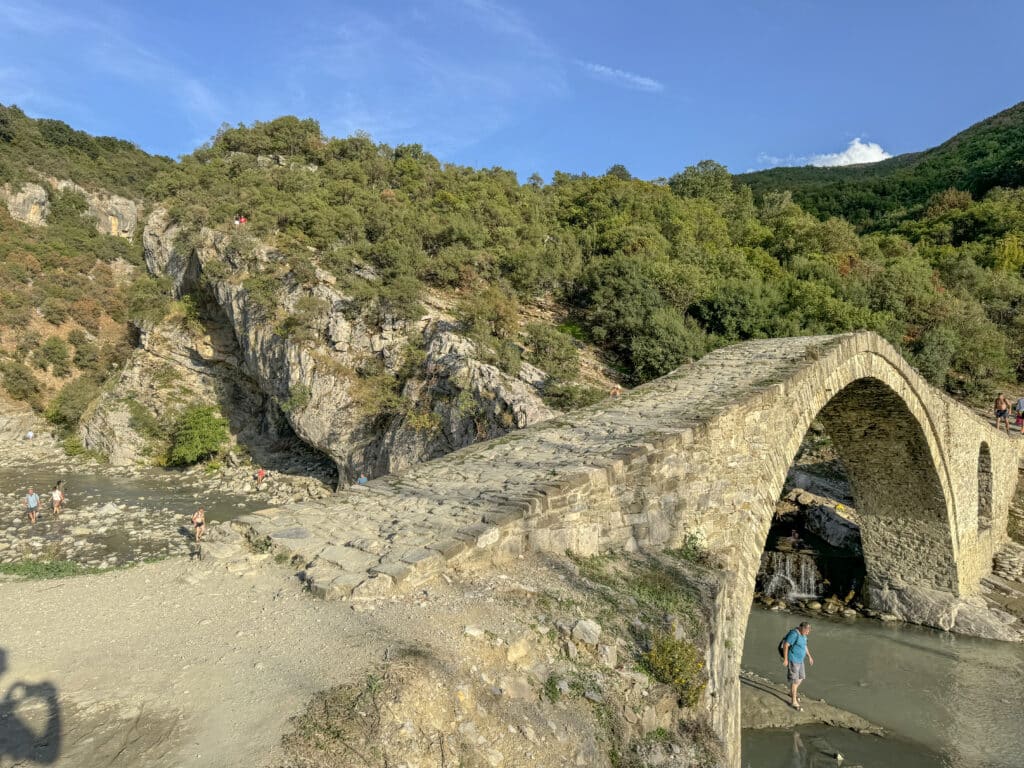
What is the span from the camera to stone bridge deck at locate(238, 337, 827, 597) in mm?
4375

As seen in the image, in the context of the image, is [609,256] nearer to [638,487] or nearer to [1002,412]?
[1002,412]

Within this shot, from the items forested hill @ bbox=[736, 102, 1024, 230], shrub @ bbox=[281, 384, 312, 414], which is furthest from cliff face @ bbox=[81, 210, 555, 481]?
forested hill @ bbox=[736, 102, 1024, 230]

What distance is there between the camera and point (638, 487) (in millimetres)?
5637

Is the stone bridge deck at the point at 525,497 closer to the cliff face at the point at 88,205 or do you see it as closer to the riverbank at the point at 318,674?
the riverbank at the point at 318,674

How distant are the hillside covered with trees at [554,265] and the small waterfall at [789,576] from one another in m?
6.16

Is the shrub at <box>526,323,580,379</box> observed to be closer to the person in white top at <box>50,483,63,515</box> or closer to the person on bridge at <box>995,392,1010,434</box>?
the person on bridge at <box>995,392,1010,434</box>

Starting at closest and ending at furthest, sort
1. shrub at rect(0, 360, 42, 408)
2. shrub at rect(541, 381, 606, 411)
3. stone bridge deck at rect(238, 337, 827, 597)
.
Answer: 1. stone bridge deck at rect(238, 337, 827, 597)
2. shrub at rect(541, 381, 606, 411)
3. shrub at rect(0, 360, 42, 408)

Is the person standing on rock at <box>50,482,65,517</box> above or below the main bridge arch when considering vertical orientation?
below

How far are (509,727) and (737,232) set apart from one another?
3182cm

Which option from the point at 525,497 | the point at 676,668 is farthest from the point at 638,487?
the point at 676,668

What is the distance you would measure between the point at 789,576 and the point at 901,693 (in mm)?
3827

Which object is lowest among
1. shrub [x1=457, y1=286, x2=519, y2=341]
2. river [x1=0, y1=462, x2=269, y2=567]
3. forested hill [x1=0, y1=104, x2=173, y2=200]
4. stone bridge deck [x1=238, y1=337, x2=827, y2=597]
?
river [x1=0, y1=462, x2=269, y2=567]

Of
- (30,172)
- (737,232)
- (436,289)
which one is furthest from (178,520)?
(30,172)

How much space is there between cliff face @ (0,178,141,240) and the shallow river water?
59273mm
